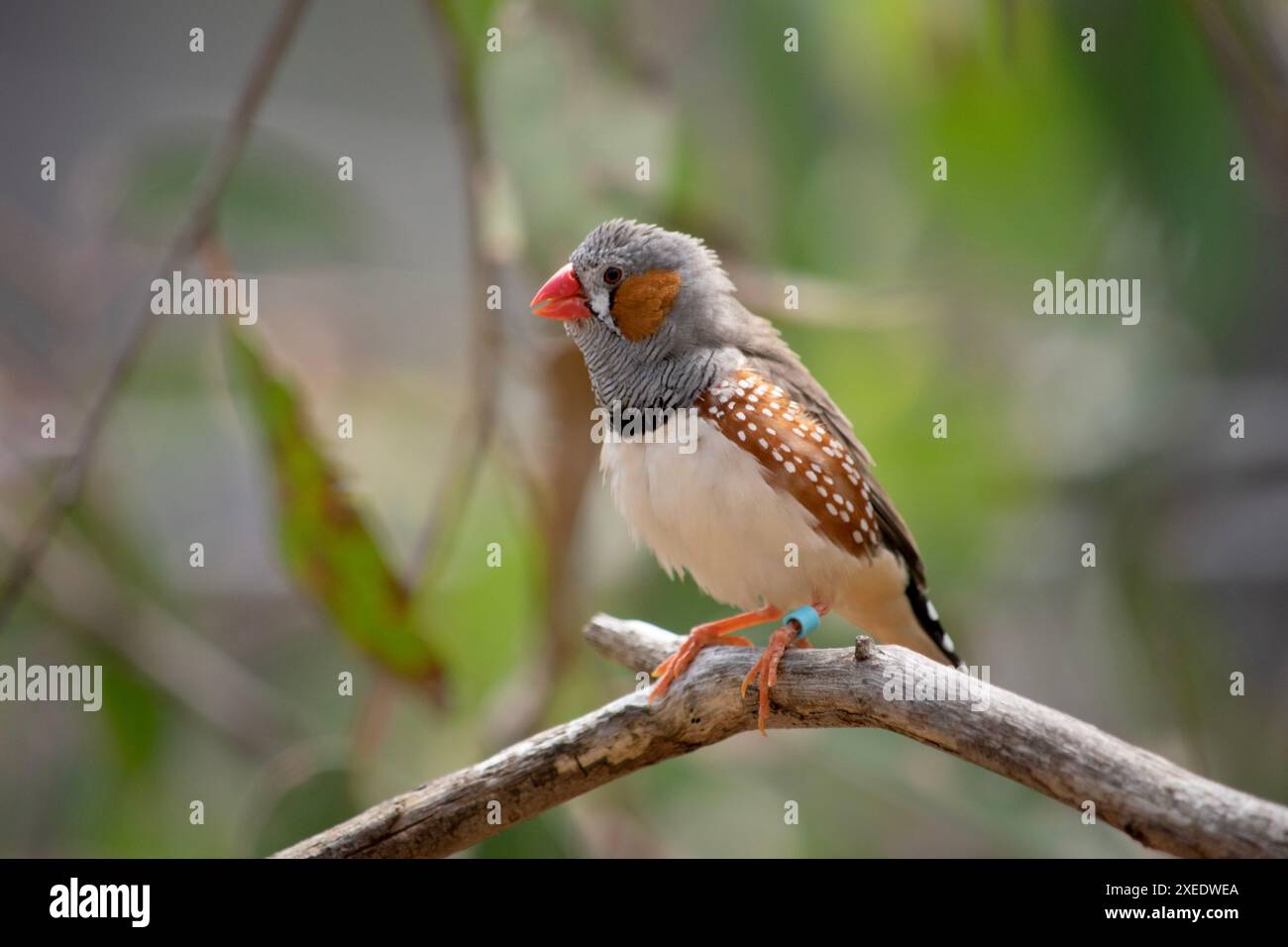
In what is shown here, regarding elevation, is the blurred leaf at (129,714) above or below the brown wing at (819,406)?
below

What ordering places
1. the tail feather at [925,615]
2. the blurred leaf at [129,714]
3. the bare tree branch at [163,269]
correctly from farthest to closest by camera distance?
the blurred leaf at [129,714] < the bare tree branch at [163,269] < the tail feather at [925,615]

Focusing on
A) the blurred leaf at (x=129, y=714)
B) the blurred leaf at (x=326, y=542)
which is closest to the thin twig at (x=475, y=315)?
the blurred leaf at (x=326, y=542)

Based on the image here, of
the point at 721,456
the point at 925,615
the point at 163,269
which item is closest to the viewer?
the point at 721,456

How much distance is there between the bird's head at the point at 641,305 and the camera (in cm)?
200

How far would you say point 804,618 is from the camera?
1818 mm

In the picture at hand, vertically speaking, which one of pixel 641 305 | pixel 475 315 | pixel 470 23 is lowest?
pixel 641 305

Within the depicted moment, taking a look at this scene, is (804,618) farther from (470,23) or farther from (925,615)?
(470,23)

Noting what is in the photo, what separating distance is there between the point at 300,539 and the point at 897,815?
219 cm

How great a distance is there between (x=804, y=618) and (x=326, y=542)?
49.3 inches

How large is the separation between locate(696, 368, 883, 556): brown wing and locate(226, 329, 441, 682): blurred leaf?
3.42 feet

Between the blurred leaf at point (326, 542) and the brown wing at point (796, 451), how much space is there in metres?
1.04

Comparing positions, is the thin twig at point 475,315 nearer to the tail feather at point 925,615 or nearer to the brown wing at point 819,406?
the brown wing at point 819,406

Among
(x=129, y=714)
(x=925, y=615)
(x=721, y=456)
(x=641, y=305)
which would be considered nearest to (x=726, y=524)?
(x=721, y=456)
